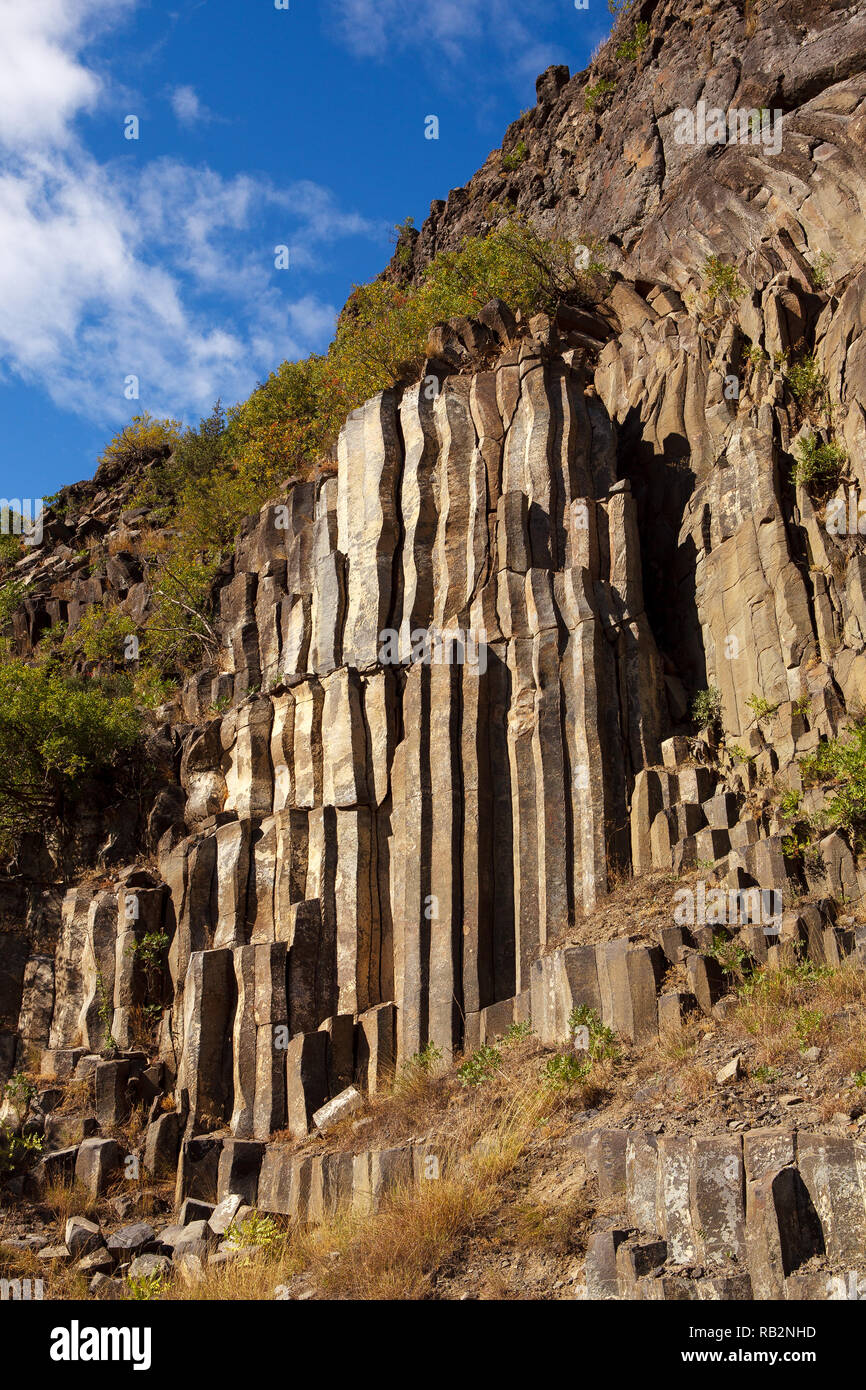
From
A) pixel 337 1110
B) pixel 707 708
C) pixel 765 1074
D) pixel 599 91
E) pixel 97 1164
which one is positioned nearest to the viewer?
pixel 765 1074

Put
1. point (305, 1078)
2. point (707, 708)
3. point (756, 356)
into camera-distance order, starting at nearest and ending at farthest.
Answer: point (305, 1078) → point (707, 708) → point (756, 356)

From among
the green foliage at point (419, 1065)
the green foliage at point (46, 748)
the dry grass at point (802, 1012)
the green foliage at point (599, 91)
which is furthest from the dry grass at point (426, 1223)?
the green foliage at point (599, 91)

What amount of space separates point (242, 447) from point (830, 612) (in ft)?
79.8

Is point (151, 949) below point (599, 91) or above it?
below

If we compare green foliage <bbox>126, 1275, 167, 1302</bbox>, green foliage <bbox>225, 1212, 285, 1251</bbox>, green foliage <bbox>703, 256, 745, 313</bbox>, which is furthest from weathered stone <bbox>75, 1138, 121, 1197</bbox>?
green foliage <bbox>703, 256, 745, 313</bbox>

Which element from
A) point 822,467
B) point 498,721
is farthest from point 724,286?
point 498,721

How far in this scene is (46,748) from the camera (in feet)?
73.9

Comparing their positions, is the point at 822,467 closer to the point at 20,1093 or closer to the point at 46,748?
the point at 46,748

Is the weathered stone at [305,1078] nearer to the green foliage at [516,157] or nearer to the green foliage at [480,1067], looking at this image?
the green foliage at [480,1067]

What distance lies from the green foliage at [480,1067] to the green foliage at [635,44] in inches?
1202

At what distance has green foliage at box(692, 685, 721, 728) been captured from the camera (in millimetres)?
18438

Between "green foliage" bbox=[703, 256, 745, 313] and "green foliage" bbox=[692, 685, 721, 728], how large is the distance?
880cm

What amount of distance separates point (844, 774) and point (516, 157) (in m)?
35.2
